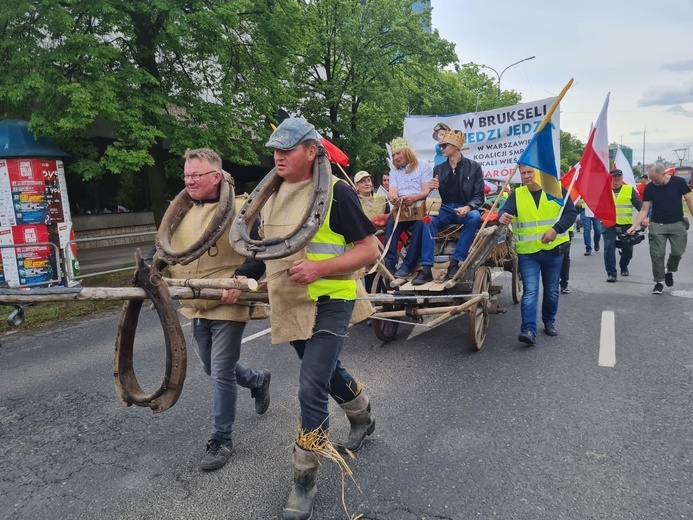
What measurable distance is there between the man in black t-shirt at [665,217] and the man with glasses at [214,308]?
7.59m

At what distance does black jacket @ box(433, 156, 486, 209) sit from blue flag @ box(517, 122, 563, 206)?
0.63 m

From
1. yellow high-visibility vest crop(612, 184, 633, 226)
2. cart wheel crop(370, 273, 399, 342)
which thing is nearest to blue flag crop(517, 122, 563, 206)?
cart wheel crop(370, 273, 399, 342)

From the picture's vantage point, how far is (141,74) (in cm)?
997

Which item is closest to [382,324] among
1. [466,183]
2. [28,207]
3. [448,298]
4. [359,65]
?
[448,298]

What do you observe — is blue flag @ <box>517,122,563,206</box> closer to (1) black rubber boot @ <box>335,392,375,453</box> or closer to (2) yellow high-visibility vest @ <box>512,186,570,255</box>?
(2) yellow high-visibility vest @ <box>512,186,570,255</box>

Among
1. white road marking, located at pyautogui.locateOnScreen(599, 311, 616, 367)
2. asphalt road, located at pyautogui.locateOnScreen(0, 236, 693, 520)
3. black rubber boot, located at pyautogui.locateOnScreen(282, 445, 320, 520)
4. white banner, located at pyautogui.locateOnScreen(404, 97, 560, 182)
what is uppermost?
white banner, located at pyautogui.locateOnScreen(404, 97, 560, 182)

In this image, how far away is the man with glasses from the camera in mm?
3277

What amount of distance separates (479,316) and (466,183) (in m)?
1.68

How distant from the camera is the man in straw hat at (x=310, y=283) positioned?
2701mm

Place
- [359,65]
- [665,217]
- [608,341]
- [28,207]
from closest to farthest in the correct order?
[608,341] → [665,217] → [28,207] → [359,65]

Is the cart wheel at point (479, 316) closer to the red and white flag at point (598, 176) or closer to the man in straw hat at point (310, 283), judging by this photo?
the red and white flag at point (598, 176)

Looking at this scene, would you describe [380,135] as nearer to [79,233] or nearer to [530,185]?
[79,233]

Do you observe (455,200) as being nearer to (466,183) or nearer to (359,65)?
(466,183)

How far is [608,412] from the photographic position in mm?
3883
